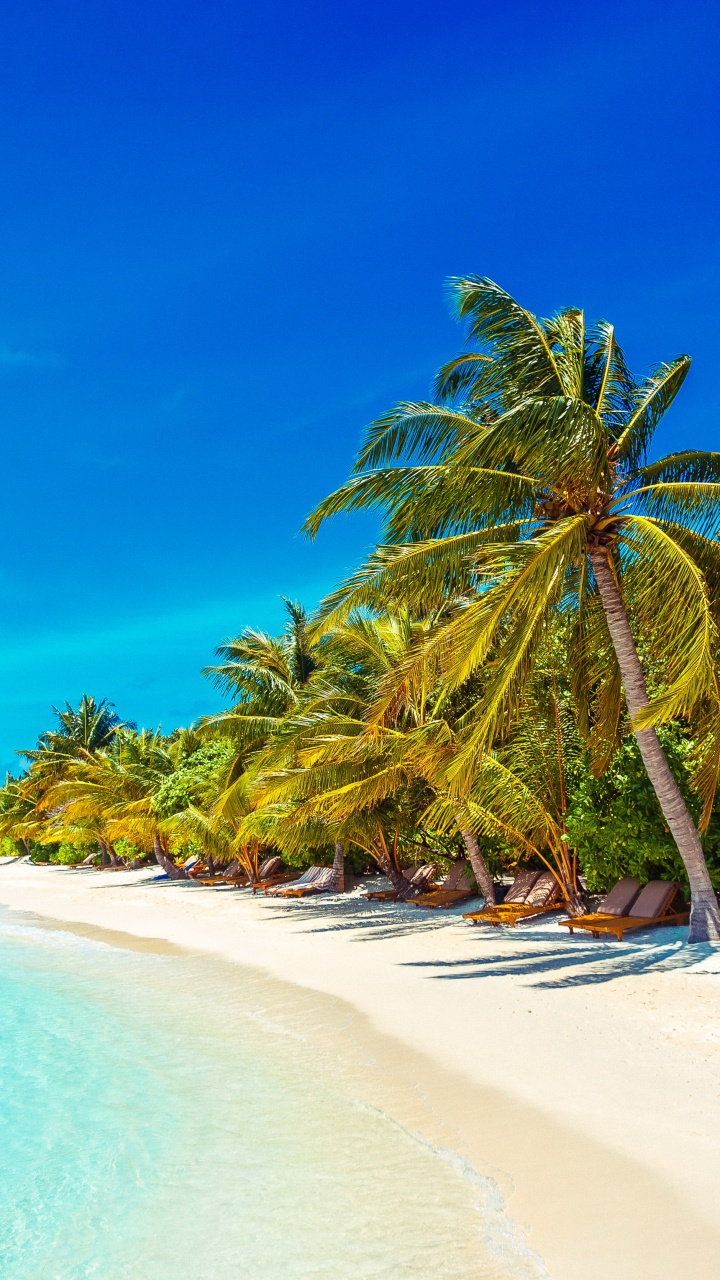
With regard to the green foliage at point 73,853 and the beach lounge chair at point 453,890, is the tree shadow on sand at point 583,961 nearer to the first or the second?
the beach lounge chair at point 453,890

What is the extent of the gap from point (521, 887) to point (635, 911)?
2954 mm

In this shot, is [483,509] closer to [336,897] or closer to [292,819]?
[292,819]

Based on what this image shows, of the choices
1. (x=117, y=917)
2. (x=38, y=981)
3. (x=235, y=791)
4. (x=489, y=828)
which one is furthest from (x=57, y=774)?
(x=489, y=828)

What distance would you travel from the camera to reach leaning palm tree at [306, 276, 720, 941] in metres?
8.23

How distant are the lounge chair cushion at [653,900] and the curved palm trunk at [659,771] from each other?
3.24ft

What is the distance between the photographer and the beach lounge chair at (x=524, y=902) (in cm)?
1214

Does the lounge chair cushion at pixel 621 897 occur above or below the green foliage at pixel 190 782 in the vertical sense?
below

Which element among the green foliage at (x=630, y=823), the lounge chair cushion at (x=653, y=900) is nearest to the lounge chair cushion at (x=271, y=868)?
the green foliage at (x=630, y=823)

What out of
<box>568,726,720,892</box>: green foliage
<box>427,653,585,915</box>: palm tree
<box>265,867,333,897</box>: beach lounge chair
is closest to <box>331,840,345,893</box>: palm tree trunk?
<box>265,867,333,897</box>: beach lounge chair

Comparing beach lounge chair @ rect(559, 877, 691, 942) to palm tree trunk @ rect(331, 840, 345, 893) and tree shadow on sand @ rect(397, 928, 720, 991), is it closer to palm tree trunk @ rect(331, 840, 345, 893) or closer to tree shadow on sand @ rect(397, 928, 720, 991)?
tree shadow on sand @ rect(397, 928, 720, 991)

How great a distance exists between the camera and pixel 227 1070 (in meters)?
7.40

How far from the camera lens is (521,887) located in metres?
13.4

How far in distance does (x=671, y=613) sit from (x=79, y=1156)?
23.2 ft

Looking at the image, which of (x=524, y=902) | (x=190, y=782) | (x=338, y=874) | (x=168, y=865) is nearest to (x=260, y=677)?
(x=338, y=874)
